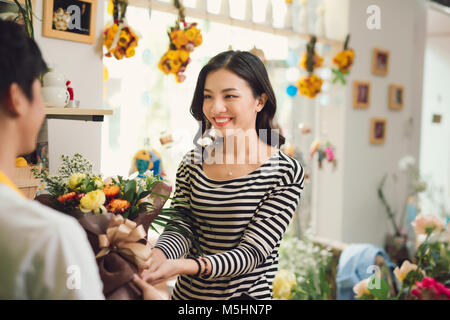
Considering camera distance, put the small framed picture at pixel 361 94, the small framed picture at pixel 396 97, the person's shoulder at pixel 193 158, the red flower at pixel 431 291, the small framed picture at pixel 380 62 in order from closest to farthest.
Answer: the red flower at pixel 431 291
the person's shoulder at pixel 193 158
the small framed picture at pixel 361 94
the small framed picture at pixel 380 62
the small framed picture at pixel 396 97

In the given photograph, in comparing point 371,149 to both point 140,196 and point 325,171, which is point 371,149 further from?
point 140,196

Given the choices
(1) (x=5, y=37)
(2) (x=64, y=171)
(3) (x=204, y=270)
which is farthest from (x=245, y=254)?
(1) (x=5, y=37)

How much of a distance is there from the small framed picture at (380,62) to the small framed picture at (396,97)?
0.63ft

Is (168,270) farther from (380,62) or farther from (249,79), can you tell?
(380,62)

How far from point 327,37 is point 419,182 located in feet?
5.78

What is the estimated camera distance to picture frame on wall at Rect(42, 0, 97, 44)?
1818 millimetres

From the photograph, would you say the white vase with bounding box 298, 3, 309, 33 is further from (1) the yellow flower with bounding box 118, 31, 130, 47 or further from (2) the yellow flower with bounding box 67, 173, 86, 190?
(2) the yellow flower with bounding box 67, 173, 86, 190

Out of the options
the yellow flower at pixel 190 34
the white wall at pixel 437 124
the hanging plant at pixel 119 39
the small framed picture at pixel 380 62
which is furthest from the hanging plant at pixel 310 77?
the white wall at pixel 437 124

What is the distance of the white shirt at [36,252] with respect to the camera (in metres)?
0.59

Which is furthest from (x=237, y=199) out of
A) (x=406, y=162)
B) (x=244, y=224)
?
(x=406, y=162)

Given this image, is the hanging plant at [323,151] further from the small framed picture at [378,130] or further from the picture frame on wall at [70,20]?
the picture frame on wall at [70,20]

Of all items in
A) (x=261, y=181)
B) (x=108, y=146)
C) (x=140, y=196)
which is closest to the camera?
(x=140, y=196)

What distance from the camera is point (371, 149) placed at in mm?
4016

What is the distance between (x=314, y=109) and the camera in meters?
3.87
